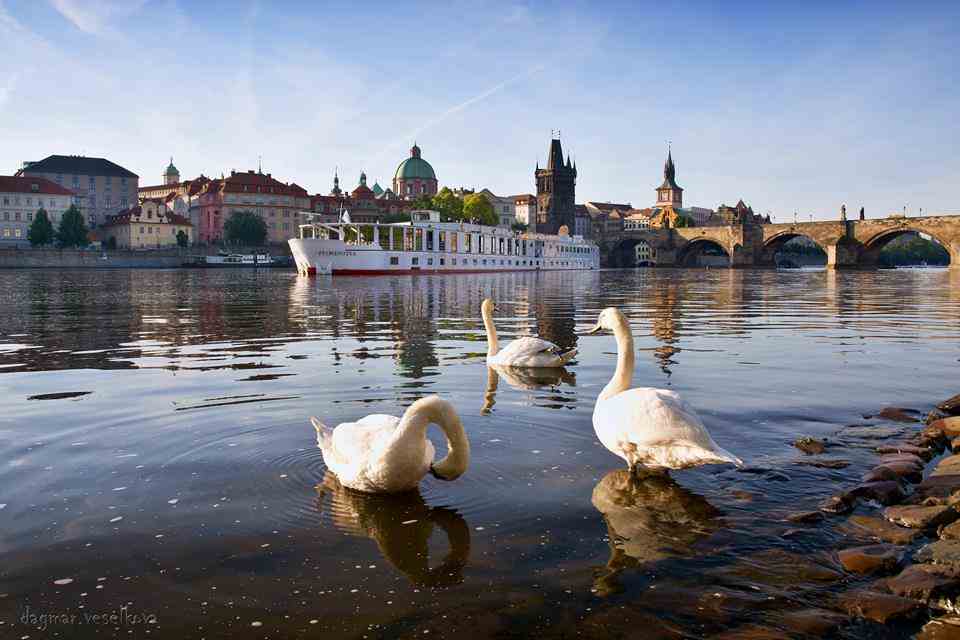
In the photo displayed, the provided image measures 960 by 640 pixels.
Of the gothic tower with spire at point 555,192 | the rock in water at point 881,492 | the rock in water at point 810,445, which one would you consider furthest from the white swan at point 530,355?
the gothic tower with spire at point 555,192

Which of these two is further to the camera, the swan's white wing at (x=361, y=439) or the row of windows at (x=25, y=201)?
the row of windows at (x=25, y=201)

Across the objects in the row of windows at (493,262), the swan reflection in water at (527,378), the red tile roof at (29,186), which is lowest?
the swan reflection in water at (527,378)

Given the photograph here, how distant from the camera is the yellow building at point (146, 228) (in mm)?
107562

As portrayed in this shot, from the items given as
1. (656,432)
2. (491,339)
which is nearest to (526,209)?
(491,339)

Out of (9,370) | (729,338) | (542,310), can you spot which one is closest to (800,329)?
(729,338)

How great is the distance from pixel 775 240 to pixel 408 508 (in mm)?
107659

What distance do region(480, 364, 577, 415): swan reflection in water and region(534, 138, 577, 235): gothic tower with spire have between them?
139527 mm

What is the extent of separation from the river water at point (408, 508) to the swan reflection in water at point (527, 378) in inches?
→ 3.2

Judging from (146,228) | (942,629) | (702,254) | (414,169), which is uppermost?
(414,169)

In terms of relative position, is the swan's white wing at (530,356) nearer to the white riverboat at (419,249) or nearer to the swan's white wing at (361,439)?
the swan's white wing at (361,439)

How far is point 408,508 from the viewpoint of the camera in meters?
4.60

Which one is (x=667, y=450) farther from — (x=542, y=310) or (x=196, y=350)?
(x=542, y=310)

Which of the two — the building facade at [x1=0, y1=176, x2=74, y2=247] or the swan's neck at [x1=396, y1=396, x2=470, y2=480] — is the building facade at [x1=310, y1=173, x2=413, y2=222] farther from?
the swan's neck at [x1=396, y1=396, x2=470, y2=480]

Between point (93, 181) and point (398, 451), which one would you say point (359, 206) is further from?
point (398, 451)
